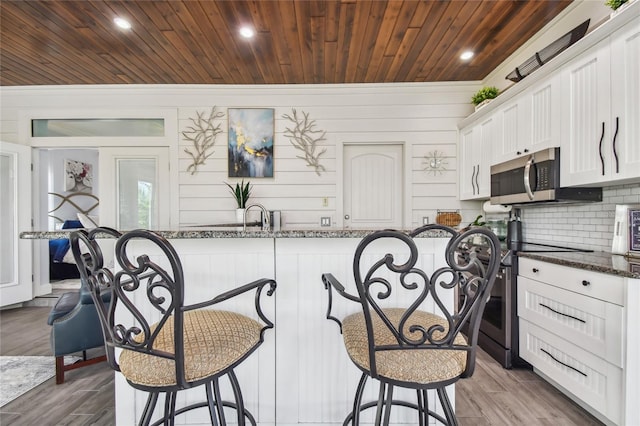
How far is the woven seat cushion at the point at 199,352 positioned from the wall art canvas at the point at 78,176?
6.39m

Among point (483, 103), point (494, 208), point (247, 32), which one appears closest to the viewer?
point (247, 32)

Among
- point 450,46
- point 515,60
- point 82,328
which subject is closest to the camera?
point 82,328

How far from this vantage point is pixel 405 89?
12.1 feet

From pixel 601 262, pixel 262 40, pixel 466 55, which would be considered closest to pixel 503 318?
pixel 601 262

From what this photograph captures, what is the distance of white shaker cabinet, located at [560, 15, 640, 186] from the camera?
65.4 inches

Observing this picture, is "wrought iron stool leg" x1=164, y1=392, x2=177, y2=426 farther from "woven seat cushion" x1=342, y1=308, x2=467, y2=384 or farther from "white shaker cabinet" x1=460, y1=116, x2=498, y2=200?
"white shaker cabinet" x1=460, y1=116, x2=498, y2=200

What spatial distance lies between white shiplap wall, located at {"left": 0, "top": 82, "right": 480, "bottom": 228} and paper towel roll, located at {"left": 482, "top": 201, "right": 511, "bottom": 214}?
0.29 meters

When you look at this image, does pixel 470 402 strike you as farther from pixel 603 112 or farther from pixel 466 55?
pixel 466 55

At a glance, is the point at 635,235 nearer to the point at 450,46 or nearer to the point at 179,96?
the point at 450,46

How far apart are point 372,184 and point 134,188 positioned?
2.95 metres

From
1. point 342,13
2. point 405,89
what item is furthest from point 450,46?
point 342,13

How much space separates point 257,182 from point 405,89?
6.94 ft

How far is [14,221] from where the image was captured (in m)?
3.71

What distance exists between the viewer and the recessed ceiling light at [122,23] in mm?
2432
